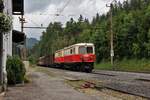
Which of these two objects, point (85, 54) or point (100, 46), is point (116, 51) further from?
point (85, 54)

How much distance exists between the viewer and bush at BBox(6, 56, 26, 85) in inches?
889

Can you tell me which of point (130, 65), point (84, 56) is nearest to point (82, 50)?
point (84, 56)

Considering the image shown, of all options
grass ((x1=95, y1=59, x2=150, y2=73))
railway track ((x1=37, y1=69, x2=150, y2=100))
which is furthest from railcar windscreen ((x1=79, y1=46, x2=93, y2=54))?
grass ((x1=95, y1=59, x2=150, y2=73))

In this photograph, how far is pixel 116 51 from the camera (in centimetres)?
7912

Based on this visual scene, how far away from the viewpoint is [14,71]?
23.0 meters

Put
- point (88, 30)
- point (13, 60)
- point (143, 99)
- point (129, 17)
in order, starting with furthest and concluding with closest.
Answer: point (88, 30) → point (129, 17) → point (13, 60) → point (143, 99)

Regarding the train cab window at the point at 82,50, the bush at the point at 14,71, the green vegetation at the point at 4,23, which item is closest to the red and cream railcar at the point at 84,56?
the train cab window at the point at 82,50

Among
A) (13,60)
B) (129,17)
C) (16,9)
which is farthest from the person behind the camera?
(129,17)

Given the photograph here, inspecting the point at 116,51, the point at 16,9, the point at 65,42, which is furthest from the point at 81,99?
the point at 65,42

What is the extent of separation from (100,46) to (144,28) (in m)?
14.2

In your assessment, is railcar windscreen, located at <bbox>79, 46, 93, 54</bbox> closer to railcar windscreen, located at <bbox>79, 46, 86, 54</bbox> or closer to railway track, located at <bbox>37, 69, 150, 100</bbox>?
railcar windscreen, located at <bbox>79, 46, 86, 54</bbox>

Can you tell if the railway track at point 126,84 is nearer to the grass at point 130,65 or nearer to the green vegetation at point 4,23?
the green vegetation at point 4,23

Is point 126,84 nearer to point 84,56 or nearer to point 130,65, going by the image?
point 84,56

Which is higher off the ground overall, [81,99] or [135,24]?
[135,24]
